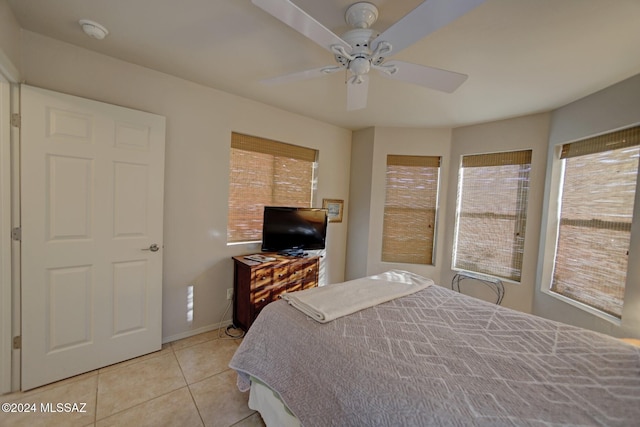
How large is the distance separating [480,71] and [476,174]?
1.65 m

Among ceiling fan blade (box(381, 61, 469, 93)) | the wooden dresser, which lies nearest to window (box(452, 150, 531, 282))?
ceiling fan blade (box(381, 61, 469, 93))

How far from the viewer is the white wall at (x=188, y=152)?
76.0 inches

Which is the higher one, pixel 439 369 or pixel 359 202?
pixel 359 202

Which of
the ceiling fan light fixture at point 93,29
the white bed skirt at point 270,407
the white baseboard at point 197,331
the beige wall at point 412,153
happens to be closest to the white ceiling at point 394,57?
the ceiling fan light fixture at point 93,29

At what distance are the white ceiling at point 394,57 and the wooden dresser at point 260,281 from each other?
1.74 m

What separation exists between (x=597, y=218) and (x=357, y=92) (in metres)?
2.48

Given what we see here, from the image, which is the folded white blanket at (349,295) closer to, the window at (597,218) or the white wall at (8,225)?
the window at (597,218)

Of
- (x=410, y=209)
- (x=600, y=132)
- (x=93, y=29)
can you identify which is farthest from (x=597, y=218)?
(x=93, y=29)

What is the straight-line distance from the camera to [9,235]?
63.9 inches

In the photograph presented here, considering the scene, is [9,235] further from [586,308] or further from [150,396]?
[586,308]

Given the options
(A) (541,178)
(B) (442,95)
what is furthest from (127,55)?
(A) (541,178)

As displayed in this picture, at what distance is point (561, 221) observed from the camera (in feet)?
8.60

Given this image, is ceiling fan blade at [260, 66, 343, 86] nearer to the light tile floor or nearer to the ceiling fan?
the ceiling fan

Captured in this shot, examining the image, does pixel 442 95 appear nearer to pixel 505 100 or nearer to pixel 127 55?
pixel 505 100
